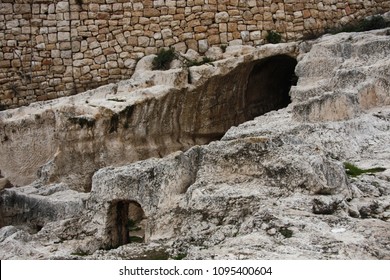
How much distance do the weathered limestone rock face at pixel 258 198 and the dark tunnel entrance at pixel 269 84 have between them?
4077 millimetres

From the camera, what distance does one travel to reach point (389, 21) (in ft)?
43.0

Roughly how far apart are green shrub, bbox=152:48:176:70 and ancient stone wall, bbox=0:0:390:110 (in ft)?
1.54

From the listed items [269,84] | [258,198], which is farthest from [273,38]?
[258,198]

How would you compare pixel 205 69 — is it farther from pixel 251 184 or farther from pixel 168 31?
pixel 251 184

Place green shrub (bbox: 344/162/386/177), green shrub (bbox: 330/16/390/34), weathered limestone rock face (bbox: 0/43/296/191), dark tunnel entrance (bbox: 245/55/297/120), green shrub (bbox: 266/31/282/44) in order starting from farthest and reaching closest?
1. green shrub (bbox: 266/31/282/44)
2. dark tunnel entrance (bbox: 245/55/297/120)
3. green shrub (bbox: 330/16/390/34)
4. weathered limestone rock face (bbox: 0/43/296/191)
5. green shrub (bbox: 344/162/386/177)

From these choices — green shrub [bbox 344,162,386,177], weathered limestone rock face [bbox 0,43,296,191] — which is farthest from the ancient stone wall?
green shrub [bbox 344,162,386,177]

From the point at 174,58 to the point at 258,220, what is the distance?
7482mm

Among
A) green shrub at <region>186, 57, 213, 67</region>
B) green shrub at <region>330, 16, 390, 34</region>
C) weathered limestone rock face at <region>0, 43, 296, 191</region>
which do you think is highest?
green shrub at <region>330, 16, 390, 34</region>

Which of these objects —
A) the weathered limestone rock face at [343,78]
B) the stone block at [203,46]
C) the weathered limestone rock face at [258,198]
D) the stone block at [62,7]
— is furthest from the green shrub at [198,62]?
the weathered limestone rock face at [258,198]

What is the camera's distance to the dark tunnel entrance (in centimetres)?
1329

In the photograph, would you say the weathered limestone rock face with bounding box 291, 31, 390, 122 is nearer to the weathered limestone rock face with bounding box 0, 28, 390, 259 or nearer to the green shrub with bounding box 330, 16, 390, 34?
the weathered limestone rock face with bounding box 0, 28, 390, 259

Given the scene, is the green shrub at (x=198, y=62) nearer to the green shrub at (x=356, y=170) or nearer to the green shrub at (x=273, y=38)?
the green shrub at (x=273, y=38)

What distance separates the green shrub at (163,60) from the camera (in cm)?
1290
